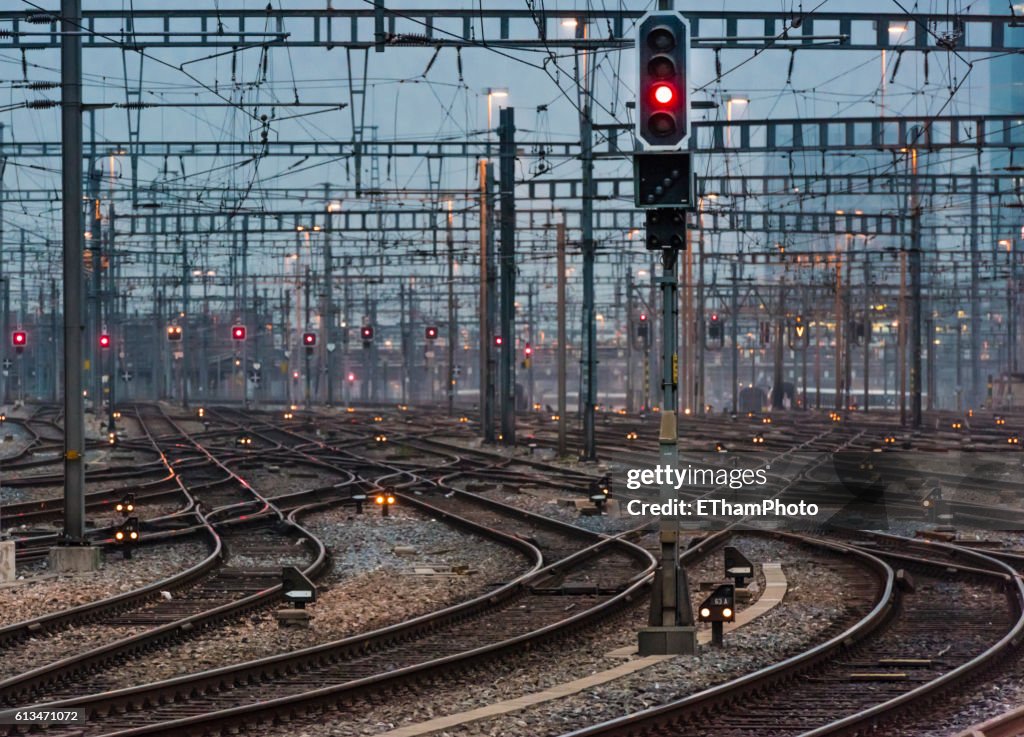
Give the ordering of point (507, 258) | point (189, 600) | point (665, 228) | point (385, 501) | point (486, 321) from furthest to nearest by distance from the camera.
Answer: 1. point (486, 321)
2. point (507, 258)
3. point (385, 501)
4. point (189, 600)
5. point (665, 228)

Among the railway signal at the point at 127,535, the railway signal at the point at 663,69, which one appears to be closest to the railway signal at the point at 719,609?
the railway signal at the point at 663,69

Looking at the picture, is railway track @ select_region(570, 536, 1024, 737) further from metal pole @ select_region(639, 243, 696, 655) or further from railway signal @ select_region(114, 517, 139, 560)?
railway signal @ select_region(114, 517, 139, 560)

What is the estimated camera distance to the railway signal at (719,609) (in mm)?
12588

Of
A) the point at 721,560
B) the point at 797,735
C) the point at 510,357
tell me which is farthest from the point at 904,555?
the point at 510,357

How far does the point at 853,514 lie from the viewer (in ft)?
76.3

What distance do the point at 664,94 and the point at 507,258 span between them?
84.2ft

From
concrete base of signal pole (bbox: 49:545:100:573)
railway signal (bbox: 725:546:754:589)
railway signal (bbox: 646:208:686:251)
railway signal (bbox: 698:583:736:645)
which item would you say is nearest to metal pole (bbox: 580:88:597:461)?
concrete base of signal pole (bbox: 49:545:100:573)

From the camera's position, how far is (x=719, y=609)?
41.3 feet

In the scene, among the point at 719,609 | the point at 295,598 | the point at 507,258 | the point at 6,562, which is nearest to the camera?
the point at 719,609

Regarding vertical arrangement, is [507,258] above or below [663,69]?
above

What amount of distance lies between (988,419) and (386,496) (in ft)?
133

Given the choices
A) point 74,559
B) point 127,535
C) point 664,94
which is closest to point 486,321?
point 127,535

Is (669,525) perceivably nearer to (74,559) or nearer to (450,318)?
(74,559)

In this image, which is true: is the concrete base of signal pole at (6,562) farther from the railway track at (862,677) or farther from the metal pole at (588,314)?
the metal pole at (588,314)
